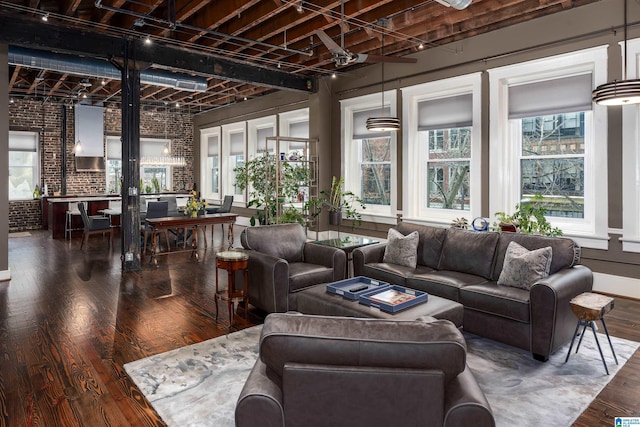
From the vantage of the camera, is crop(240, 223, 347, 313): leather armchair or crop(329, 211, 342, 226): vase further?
crop(329, 211, 342, 226): vase

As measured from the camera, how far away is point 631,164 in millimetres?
4684

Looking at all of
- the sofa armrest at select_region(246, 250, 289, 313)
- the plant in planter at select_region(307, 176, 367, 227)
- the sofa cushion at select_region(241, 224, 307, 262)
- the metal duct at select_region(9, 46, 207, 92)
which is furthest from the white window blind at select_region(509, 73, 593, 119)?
the metal duct at select_region(9, 46, 207, 92)

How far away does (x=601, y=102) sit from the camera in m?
3.76

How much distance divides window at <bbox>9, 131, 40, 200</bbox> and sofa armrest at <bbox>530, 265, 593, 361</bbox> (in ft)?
39.5

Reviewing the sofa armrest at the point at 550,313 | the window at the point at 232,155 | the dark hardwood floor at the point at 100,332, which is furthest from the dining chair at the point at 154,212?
the sofa armrest at the point at 550,313

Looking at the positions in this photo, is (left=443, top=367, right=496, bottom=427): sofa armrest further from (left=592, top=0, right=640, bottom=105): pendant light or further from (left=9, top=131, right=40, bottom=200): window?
(left=9, top=131, right=40, bottom=200): window

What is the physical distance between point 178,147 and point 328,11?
9379mm

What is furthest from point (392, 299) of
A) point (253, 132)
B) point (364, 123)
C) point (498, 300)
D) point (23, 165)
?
point (23, 165)

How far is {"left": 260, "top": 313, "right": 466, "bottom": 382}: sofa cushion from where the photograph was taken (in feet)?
4.84

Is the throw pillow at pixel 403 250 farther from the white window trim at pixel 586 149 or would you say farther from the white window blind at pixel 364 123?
the white window blind at pixel 364 123

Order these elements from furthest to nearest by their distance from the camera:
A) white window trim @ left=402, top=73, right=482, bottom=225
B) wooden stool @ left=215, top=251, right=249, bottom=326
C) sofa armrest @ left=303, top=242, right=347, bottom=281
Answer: white window trim @ left=402, top=73, right=482, bottom=225, sofa armrest @ left=303, top=242, right=347, bottom=281, wooden stool @ left=215, top=251, right=249, bottom=326

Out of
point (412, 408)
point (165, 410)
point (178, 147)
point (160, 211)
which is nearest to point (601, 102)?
point (412, 408)

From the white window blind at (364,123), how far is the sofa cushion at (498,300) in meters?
4.41

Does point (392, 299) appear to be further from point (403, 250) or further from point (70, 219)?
point (70, 219)
